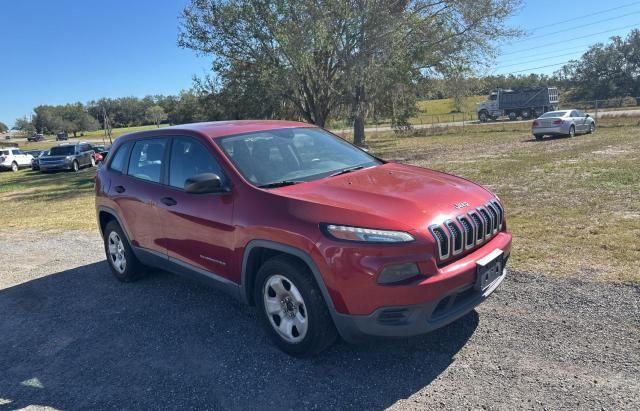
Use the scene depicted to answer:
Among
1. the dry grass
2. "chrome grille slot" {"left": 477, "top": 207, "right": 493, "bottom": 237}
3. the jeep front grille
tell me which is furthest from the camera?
the dry grass

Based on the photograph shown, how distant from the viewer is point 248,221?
11.9 feet

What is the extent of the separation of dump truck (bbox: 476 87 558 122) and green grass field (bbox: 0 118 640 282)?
29.7 metres

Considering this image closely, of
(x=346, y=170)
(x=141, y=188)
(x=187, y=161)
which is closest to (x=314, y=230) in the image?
(x=346, y=170)

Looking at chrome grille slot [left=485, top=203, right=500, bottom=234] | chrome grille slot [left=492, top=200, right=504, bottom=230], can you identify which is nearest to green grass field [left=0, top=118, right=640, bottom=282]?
chrome grille slot [left=492, top=200, right=504, bottom=230]

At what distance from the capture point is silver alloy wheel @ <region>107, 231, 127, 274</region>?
A: 5.60 metres

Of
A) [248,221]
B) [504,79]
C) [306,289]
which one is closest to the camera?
[306,289]

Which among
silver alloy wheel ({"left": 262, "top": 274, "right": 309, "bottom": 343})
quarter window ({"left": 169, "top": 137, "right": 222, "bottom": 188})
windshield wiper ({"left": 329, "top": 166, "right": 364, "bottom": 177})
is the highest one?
quarter window ({"left": 169, "top": 137, "right": 222, "bottom": 188})

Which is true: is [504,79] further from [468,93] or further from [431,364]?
[431,364]

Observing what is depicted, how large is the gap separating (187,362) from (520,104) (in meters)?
49.8

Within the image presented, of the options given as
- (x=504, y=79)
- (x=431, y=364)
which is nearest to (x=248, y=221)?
(x=431, y=364)

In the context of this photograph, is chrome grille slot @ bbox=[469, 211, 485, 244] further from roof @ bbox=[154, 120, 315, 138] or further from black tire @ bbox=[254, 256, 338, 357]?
roof @ bbox=[154, 120, 315, 138]

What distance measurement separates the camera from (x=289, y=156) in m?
4.29

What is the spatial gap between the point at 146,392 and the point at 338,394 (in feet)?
4.45

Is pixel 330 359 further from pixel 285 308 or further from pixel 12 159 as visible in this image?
pixel 12 159
